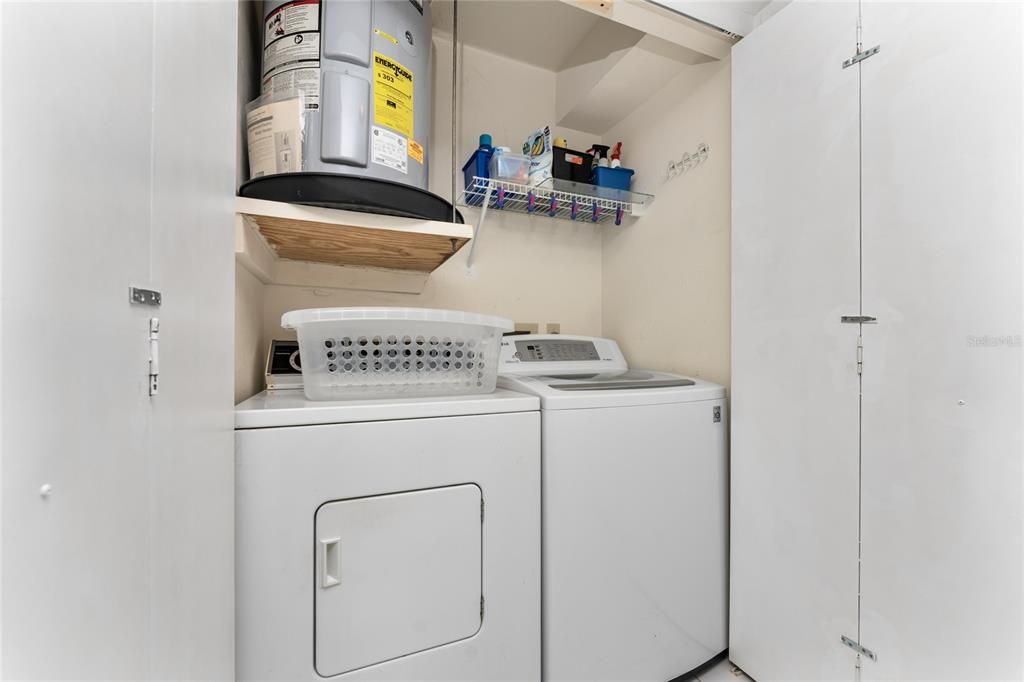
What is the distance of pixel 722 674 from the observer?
4.77ft

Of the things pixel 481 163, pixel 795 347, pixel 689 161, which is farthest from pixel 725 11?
pixel 795 347

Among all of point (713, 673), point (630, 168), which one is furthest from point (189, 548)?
point (630, 168)

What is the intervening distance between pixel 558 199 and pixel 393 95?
859 mm

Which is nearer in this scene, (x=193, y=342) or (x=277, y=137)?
(x=193, y=342)

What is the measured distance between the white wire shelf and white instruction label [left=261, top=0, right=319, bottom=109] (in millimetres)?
676

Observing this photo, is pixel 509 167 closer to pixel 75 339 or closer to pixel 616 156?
pixel 616 156

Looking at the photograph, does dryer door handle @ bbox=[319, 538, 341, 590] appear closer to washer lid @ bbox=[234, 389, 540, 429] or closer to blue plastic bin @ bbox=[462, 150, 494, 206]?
washer lid @ bbox=[234, 389, 540, 429]

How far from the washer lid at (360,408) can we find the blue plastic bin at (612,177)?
1.15 metres

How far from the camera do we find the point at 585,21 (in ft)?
6.16

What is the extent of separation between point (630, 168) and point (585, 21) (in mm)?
636

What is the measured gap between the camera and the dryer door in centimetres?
100

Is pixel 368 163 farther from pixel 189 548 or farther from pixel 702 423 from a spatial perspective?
pixel 702 423

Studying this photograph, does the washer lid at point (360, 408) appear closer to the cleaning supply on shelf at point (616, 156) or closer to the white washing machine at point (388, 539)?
the white washing machine at point (388, 539)

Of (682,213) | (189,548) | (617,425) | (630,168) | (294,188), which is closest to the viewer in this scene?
(189,548)
